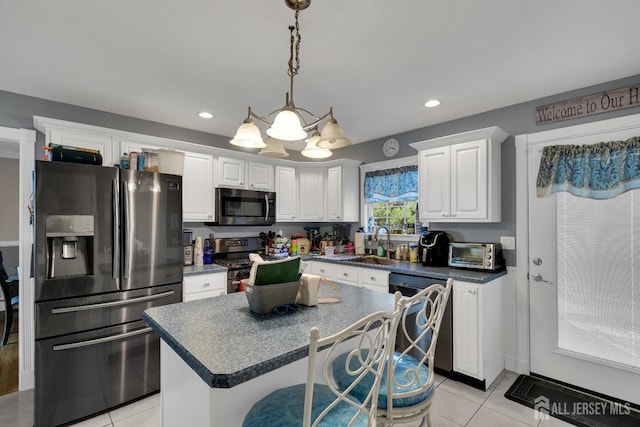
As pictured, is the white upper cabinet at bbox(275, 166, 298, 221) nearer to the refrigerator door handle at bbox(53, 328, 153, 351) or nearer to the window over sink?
the window over sink

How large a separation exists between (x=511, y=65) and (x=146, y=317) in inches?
113

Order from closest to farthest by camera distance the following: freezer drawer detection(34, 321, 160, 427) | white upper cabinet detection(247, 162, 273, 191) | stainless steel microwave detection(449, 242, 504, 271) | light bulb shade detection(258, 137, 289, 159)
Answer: light bulb shade detection(258, 137, 289, 159) < freezer drawer detection(34, 321, 160, 427) < stainless steel microwave detection(449, 242, 504, 271) < white upper cabinet detection(247, 162, 273, 191)

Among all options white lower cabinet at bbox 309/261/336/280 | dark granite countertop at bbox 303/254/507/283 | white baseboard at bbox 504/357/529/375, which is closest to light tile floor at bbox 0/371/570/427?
white baseboard at bbox 504/357/529/375

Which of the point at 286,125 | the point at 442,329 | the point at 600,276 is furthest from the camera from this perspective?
the point at 442,329

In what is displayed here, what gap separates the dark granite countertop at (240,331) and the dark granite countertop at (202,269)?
137 cm

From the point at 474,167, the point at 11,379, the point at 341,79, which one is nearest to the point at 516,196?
the point at 474,167

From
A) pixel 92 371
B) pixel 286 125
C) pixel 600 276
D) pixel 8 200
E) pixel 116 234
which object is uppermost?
pixel 286 125

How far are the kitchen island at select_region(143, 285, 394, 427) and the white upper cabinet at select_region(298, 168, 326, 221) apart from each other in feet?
8.84

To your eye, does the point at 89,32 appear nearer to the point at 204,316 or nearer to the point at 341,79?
the point at 341,79

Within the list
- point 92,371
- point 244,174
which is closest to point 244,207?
point 244,174

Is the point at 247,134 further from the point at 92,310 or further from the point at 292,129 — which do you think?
the point at 92,310

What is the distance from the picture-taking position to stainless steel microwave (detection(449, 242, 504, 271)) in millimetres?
2855

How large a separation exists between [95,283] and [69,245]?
0.34 meters

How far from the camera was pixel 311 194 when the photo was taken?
440 centimetres
